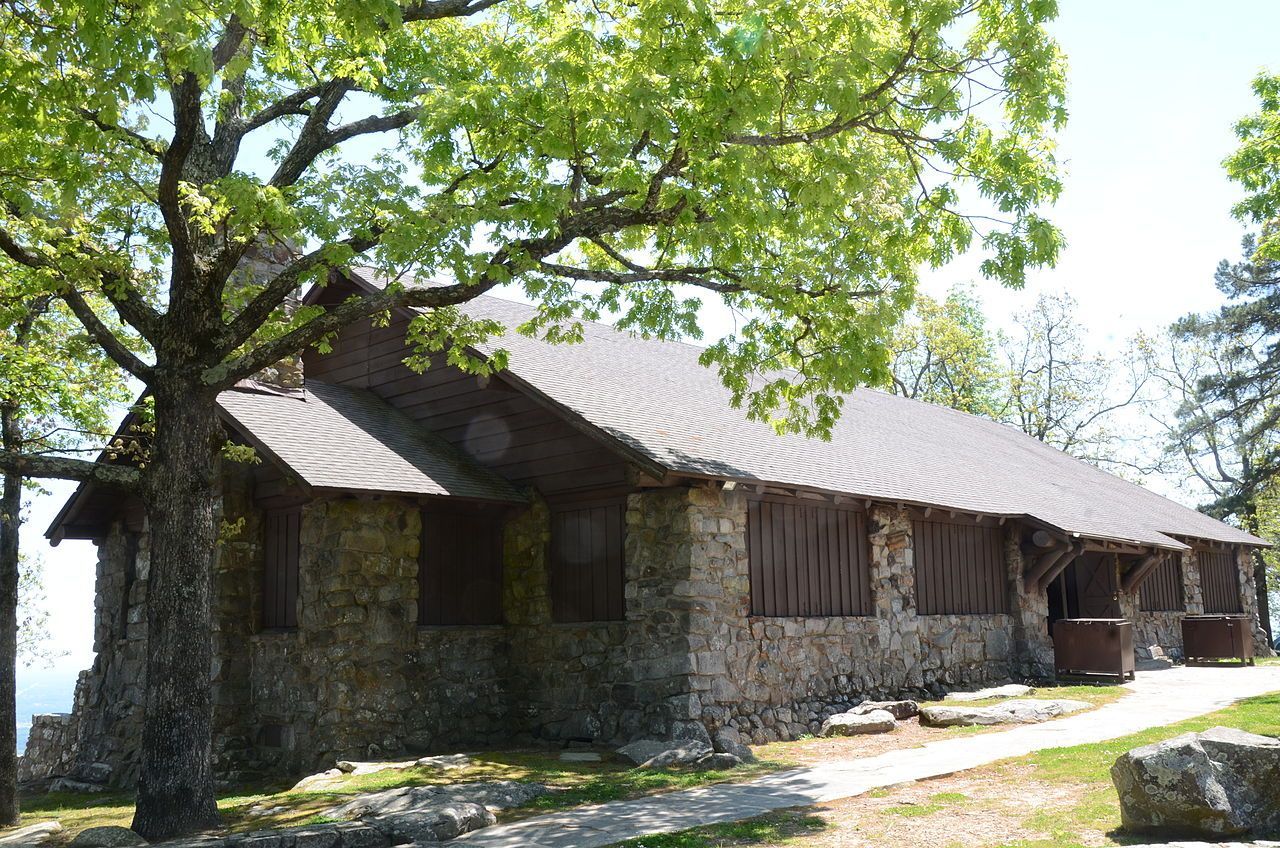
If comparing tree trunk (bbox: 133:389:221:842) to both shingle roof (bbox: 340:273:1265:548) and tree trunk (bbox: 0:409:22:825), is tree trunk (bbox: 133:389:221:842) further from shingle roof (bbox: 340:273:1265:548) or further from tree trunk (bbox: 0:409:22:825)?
shingle roof (bbox: 340:273:1265:548)

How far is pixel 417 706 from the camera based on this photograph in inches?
554

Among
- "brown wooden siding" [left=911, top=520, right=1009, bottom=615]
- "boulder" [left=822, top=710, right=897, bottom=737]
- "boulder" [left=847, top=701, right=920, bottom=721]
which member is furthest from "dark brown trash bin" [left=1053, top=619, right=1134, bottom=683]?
"boulder" [left=822, top=710, right=897, bottom=737]

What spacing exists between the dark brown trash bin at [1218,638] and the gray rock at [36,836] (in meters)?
21.5

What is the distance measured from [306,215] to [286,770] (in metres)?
7.87

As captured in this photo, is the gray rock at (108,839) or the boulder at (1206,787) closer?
the boulder at (1206,787)

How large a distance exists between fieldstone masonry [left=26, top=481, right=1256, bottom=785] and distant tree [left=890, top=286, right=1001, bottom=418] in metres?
26.9

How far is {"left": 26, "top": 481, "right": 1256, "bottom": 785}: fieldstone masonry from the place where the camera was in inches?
531

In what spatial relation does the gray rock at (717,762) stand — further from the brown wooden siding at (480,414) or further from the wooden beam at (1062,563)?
the wooden beam at (1062,563)

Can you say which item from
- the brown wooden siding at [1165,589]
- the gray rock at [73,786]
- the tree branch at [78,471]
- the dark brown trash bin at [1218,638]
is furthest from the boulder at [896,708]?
the brown wooden siding at [1165,589]

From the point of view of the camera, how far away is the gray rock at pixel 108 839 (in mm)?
8719

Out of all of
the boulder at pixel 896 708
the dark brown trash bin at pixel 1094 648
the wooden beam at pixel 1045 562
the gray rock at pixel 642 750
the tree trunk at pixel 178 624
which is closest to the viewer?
the tree trunk at pixel 178 624

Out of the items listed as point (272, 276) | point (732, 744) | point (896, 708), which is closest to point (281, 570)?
point (272, 276)

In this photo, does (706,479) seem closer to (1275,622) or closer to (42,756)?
→ (42,756)

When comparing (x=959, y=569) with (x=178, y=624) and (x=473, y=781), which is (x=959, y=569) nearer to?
(x=473, y=781)
